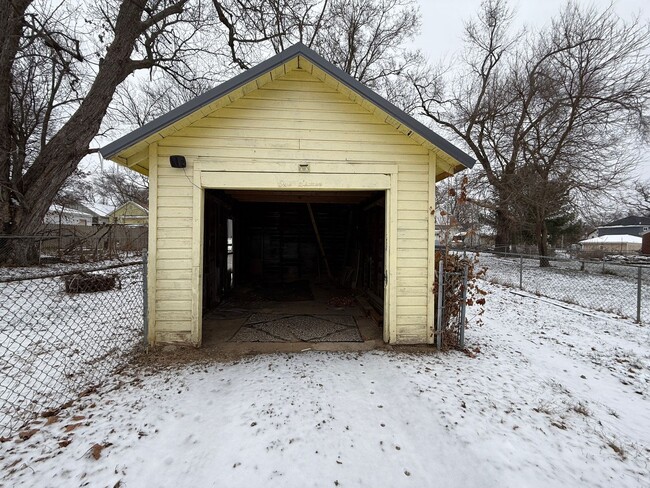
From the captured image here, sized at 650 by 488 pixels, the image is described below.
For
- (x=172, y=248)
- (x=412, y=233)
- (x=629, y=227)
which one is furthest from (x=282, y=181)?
(x=629, y=227)

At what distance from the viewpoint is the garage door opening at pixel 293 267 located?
5141mm

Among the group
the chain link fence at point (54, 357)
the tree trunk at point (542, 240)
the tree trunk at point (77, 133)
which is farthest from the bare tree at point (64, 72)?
the tree trunk at point (542, 240)

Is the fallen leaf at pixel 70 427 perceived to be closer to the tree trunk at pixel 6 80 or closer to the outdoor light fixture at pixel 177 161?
the outdoor light fixture at pixel 177 161

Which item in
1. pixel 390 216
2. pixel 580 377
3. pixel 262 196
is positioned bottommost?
pixel 580 377

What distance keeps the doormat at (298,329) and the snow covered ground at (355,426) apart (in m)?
0.63

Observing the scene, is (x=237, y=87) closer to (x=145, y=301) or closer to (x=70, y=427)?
(x=145, y=301)

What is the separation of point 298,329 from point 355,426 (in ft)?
8.46

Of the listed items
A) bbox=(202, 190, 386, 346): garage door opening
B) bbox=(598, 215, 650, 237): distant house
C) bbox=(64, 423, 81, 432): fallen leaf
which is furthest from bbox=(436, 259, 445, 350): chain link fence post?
bbox=(598, 215, 650, 237): distant house

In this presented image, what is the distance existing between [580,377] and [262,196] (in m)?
6.68

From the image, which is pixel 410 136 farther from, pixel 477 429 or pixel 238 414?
pixel 238 414

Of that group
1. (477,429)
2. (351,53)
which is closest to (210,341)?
(477,429)

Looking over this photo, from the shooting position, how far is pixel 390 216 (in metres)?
4.14

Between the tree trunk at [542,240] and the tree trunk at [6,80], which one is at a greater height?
the tree trunk at [6,80]

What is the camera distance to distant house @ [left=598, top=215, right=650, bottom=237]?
150 feet
